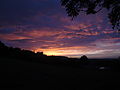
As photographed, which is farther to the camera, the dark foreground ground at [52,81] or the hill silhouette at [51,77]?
the hill silhouette at [51,77]

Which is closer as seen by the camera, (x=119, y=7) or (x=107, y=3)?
(x=107, y=3)

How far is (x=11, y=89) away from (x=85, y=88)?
5.22 meters

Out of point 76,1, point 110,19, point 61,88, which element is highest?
point 76,1

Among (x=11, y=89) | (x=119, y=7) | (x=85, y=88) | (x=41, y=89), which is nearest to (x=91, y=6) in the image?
(x=119, y=7)

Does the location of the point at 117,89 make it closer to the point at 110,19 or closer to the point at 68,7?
the point at 110,19

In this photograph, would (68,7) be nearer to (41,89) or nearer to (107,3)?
(107,3)

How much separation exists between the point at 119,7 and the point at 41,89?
8.30m

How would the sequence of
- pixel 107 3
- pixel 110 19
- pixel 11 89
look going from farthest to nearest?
pixel 110 19
pixel 107 3
pixel 11 89

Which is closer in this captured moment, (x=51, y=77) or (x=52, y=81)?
(x=52, y=81)

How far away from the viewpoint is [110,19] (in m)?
11.6

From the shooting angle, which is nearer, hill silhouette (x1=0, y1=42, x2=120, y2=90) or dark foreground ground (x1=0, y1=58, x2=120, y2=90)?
dark foreground ground (x1=0, y1=58, x2=120, y2=90)

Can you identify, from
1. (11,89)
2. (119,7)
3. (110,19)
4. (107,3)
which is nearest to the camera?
(11,89)

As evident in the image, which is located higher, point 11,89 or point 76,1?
point 76,1

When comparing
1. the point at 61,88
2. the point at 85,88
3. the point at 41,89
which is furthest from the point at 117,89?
the point at 41,89
